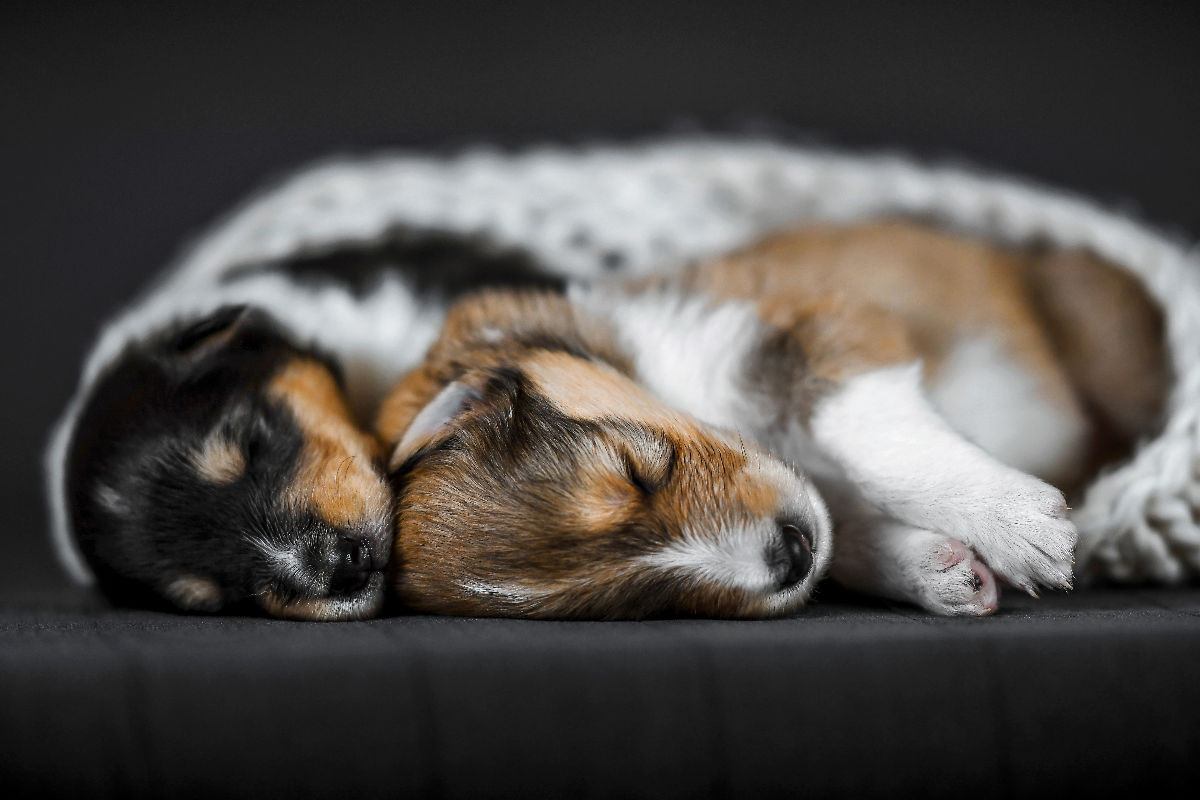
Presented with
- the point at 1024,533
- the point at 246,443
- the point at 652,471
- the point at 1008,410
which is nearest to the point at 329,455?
the point at 246,443

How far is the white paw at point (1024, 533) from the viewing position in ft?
5.91

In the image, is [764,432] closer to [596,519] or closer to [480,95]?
[596,519]

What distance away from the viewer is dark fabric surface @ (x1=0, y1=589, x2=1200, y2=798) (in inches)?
54.4

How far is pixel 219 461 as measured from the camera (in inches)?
83.6

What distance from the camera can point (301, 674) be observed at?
1.43 meters

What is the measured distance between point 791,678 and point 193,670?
2.43ft

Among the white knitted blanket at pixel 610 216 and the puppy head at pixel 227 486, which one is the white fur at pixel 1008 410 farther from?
the puppy head at pixel 227 486

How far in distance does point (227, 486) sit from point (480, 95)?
8.25 ft

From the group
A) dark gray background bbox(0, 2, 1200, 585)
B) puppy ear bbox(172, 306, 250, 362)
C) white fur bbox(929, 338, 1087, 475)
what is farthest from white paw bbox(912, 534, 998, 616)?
dark gray background bbox(0, 2, 1200, 585)

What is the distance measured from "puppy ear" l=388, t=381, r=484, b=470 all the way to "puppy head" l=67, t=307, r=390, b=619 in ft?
0.25

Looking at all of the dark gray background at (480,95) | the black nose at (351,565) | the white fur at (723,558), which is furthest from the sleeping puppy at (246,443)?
the dark gray background at (480,95)

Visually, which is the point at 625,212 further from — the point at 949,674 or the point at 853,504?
the point at 949,674

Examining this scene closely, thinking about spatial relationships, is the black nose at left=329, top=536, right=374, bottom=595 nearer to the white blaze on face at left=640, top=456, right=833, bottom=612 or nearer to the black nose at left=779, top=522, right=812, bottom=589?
the white blaze on face at left=640, top=456, right=833, bottom=612

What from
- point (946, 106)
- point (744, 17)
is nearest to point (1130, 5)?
point (946, 106)
